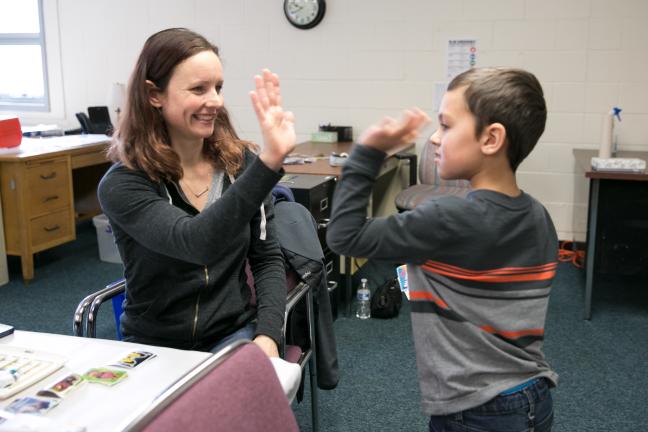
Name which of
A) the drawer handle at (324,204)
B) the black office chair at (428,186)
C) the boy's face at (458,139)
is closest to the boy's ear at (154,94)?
the boy's face at (458,139)

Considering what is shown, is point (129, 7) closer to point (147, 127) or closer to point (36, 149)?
point (36, 149)

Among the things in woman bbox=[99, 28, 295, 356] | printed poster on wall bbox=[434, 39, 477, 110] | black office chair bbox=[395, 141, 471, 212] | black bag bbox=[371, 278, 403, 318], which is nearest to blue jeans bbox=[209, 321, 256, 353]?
woman bbox=[99, 28, 295, 356]

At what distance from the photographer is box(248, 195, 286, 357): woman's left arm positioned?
5.38 ft

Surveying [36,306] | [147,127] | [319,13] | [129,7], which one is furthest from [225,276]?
[129,7]

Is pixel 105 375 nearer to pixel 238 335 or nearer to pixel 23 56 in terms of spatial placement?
pixel 238 335

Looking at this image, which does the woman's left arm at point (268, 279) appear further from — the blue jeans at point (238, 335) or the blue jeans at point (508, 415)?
the blue jeans at point (508, 415)

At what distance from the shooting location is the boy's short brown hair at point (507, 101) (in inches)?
44.6

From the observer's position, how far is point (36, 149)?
158 inches

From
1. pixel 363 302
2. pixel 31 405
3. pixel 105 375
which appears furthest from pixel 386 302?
pixel 31 405

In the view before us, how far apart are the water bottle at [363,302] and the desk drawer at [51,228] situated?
193 cm

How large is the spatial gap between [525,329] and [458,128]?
374mm

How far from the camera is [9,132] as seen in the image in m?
4.01

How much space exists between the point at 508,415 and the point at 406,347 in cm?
189

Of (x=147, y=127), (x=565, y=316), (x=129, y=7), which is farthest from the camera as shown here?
(x=129, y=7)
